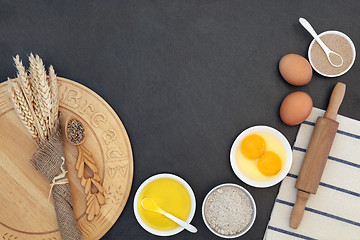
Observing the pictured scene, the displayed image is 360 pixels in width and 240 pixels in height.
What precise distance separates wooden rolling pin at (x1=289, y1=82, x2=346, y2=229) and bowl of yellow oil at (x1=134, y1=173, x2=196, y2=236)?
1.26 feet

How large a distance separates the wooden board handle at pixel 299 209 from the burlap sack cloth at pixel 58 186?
0.76 m

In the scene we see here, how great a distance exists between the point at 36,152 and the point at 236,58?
2.68ft

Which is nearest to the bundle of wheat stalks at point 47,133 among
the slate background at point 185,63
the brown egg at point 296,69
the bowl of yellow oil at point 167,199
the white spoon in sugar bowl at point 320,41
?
the slate background at point 185,63

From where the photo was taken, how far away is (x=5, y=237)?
119 cm

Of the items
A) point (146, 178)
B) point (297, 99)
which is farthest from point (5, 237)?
point (297, 99)

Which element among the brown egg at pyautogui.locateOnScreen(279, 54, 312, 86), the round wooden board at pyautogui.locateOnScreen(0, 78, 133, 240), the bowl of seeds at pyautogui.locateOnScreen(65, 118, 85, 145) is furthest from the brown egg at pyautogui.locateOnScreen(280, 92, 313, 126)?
the bowl of seeds at pyautogui.locateOnScreen(65, 118, 85, 145)

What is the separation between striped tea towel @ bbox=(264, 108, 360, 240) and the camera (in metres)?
1.27

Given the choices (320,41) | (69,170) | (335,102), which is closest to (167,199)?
(69,170)

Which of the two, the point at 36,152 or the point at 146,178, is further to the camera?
the point at 146,178

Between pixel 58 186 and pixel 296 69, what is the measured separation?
37.1 inches

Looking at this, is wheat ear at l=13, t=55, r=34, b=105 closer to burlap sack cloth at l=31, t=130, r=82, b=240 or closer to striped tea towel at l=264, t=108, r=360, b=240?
burlap sack cloth at l=31, t=130, r=82, b=240

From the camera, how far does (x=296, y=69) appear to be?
124 centimetres

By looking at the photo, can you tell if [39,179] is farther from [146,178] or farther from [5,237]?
[146,178]

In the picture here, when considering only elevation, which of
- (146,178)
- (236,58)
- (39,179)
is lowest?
(39,179)
